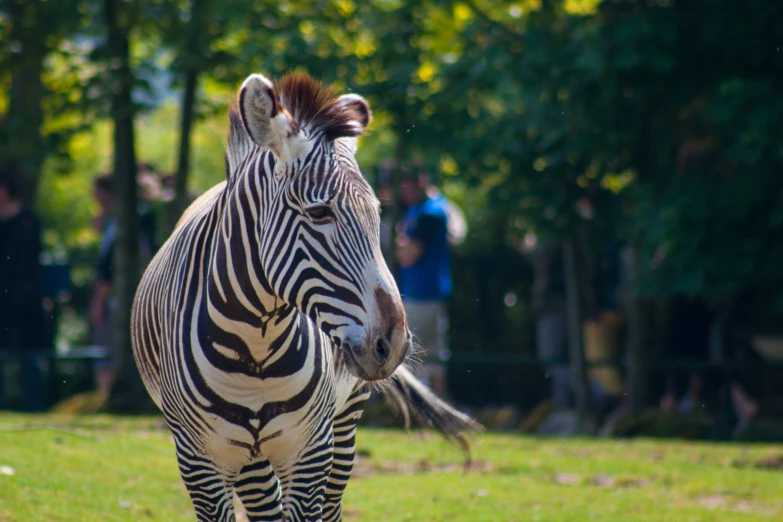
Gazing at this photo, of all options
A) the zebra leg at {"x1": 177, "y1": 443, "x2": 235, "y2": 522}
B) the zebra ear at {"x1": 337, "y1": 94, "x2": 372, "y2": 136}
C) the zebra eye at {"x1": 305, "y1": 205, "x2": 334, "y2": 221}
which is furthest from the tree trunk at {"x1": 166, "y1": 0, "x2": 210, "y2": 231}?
the zebra eye at {"x1": 305, "y1": 205, "x2": 334, "y2": 221}

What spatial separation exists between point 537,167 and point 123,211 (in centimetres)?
424

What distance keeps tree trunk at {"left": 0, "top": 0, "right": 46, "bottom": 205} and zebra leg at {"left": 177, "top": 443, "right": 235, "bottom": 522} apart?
24.7 feet

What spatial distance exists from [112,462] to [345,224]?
14.6ft

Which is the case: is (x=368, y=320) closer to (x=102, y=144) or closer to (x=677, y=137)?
(x=677, y=137)

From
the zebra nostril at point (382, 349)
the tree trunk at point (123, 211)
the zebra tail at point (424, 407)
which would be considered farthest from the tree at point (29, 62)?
the zebra nostril at point (382, 349)

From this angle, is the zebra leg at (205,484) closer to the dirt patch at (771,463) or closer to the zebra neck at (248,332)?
the zebra neck at (248,332)

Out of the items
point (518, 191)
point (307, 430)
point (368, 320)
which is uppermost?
point (518, 191)

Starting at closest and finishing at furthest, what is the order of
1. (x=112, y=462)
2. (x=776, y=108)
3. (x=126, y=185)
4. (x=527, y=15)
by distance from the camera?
(x=112, y=462), (x=776, y=108), (x=527, y=15), (x=126, y=185)

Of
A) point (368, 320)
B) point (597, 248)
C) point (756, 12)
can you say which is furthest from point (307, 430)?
point (597, 248)

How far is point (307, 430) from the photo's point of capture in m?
4.35

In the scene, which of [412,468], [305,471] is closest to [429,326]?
[412,468]

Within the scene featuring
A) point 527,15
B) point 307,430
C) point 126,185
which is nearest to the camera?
point 307,430

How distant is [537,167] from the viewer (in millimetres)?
10844

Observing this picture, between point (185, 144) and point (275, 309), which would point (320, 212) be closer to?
point (275, 309)
